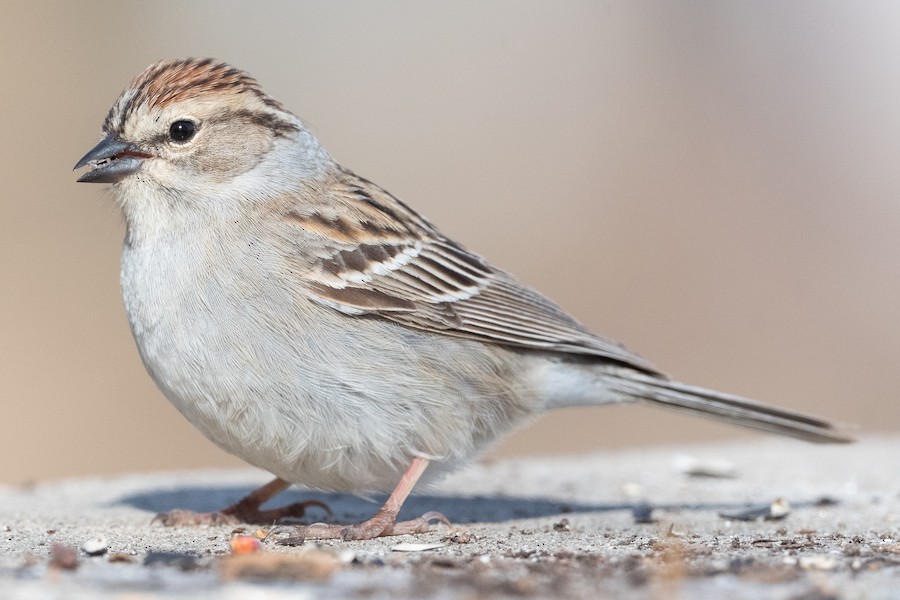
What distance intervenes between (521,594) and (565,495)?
3.18 m

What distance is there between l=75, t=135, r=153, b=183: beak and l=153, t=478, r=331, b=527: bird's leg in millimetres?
1627

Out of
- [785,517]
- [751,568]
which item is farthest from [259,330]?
[785,517]

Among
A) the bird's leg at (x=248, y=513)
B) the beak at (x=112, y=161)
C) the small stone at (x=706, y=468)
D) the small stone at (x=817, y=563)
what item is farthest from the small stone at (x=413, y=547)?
the small stone at (x=706, y=468)

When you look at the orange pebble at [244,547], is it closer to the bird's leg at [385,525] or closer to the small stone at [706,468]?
the bird's leg at [385,525]

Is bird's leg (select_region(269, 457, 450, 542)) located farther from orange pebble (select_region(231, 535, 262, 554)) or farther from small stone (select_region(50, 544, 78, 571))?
small stone (select_region(50, 544, 78, 571))

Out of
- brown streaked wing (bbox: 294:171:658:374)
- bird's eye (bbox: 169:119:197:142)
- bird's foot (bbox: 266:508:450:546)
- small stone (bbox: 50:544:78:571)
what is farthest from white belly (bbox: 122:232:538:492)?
small stone (bbox: 50:544:78:571)

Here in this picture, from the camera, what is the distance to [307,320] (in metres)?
5.09

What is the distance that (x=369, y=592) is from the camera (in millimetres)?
3527

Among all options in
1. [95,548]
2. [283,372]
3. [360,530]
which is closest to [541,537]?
[360,530]

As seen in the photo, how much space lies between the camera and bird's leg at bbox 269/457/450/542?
5.02 metres

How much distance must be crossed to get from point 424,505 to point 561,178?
36.7 ft

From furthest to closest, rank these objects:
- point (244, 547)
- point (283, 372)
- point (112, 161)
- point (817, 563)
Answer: point (112, 161) → point (283, 372) → point (244, 547) → point (817, 563)

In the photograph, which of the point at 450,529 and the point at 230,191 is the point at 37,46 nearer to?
the point at 230,191

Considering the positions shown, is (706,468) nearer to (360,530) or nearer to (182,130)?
(360,530)
